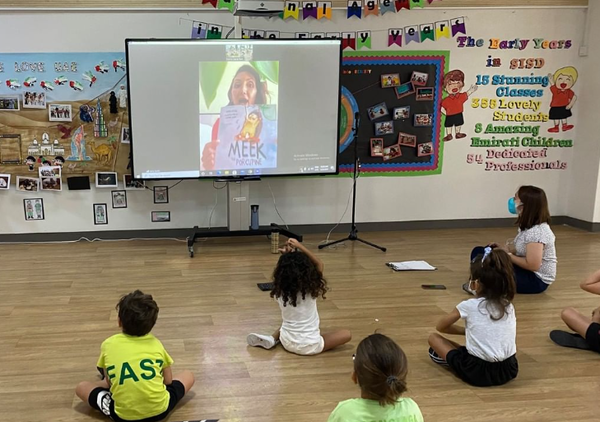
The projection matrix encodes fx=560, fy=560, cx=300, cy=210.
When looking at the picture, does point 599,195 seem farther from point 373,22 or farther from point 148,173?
point 148,173

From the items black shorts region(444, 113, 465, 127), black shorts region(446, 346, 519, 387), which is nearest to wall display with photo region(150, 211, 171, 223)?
black shorts region(444, 113, 465, 127)

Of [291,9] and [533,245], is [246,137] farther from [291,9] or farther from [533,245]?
[533,245]

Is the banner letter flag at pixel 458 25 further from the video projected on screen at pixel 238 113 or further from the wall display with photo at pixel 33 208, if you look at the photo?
the wall display with photo at pixel 33 208

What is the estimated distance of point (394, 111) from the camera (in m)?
5.89

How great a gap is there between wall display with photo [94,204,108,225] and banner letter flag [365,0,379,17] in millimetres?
3260

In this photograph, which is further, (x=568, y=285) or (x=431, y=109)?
(x=431, y=109)

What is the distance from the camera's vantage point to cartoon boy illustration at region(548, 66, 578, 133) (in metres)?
6.17

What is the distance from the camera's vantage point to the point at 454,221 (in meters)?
6.23

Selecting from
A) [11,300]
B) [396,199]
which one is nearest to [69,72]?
[11,300]

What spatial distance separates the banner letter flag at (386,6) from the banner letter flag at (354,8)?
0.21m

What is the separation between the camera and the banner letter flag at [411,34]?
5.75 metres

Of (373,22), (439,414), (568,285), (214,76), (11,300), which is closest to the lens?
(439,414)

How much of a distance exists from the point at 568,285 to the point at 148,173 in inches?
145

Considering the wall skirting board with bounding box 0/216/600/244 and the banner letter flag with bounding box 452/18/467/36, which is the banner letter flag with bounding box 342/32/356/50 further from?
the wall skirting board with bounding box 0/216/600/244
